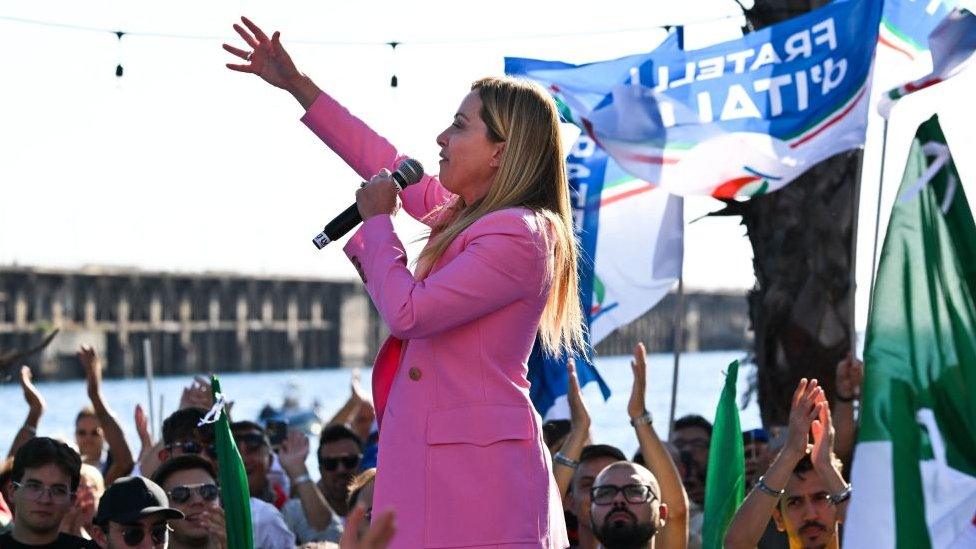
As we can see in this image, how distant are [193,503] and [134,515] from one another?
0.61 m

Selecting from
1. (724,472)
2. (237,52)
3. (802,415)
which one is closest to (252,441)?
(724,472)

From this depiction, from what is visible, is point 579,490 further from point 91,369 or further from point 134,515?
point 91,369

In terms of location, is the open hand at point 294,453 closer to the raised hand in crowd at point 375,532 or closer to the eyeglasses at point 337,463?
the eyeglasses at point 337,463

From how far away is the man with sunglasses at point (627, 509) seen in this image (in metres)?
5.70

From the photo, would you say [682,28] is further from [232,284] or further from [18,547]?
[232,284]

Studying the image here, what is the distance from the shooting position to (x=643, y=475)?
5.82 meters

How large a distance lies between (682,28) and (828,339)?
1.84 metres

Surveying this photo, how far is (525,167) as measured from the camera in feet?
12.0

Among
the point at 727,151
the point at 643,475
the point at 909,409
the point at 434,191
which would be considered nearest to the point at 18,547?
the point at 643,475

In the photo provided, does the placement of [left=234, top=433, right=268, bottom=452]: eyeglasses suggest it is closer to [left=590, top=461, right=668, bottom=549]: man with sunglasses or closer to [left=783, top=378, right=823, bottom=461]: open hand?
[left=590, top=461, right=668, bottom=549]: man with sunglasses

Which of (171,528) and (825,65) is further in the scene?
(825,65)

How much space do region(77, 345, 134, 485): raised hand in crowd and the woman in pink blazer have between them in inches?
202

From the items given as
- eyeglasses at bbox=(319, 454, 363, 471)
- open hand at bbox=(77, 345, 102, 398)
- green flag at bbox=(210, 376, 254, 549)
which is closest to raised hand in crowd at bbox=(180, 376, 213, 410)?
open hand at bbox=(77, 345, 102, 398)

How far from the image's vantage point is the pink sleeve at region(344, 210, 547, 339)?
11.3 ft
